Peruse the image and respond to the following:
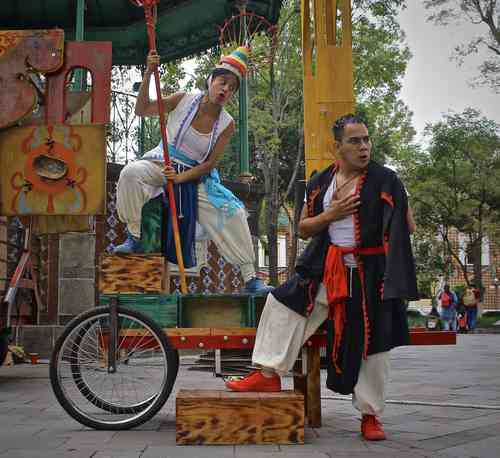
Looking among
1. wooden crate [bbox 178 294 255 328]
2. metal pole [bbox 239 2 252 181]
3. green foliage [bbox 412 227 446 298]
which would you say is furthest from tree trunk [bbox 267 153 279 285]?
wooden crate [bbox 178 294 255 328]

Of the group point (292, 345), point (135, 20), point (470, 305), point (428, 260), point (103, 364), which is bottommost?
point (103, 364)

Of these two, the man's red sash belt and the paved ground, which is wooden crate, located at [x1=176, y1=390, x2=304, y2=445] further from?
the man's red sash belt

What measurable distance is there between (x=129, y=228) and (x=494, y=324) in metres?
24.6

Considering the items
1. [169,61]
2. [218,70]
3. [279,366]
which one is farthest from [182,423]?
[169,61]

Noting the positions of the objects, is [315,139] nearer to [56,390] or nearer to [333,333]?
[333,333]

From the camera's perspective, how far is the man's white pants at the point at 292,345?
4.74 meters

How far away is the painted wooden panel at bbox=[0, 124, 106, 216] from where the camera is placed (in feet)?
19.5

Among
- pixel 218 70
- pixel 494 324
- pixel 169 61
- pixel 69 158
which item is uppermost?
pixel 169 61

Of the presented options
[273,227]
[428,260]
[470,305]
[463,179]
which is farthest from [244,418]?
[428,260]

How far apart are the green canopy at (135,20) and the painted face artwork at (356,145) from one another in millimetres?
8339

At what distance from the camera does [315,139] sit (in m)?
6.75

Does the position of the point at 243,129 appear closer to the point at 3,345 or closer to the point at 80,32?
the point at 80,32

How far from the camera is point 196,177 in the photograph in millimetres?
5914

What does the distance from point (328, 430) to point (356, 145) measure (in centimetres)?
179
